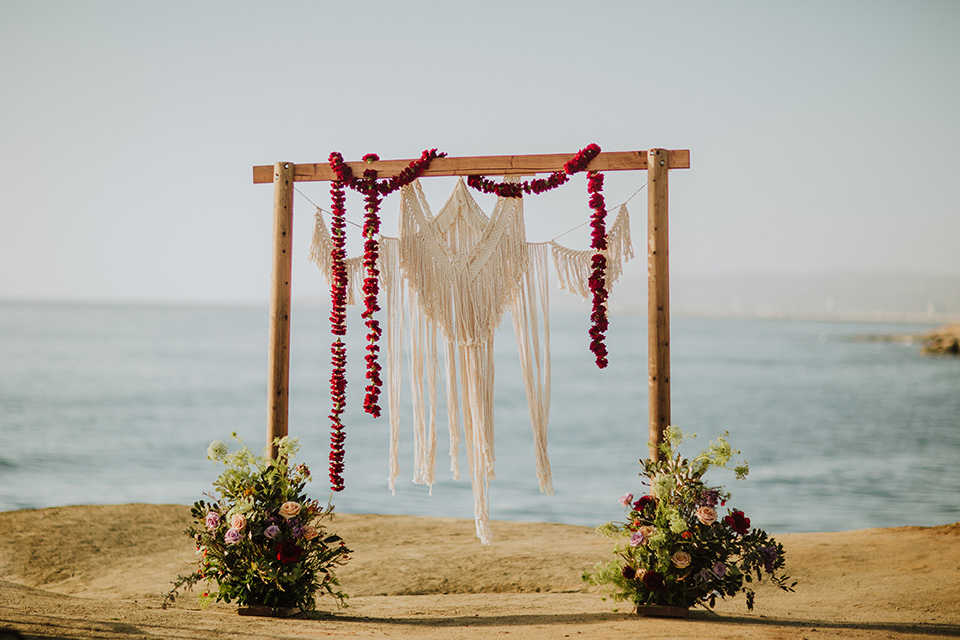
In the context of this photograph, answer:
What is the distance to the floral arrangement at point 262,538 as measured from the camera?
4020mm

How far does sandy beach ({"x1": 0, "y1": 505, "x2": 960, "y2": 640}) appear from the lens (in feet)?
12.3

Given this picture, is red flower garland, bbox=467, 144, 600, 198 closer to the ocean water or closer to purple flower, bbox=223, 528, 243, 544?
purple flower, bbox=223, 528, 243, 544

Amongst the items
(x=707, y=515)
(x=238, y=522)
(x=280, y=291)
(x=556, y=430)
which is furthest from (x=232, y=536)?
(x=556, y=430)

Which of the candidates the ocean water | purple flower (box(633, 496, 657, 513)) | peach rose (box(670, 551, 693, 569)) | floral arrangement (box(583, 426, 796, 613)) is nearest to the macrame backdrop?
purple flower (box(633, 496, 657, 513))

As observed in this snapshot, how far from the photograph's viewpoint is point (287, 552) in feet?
13.1

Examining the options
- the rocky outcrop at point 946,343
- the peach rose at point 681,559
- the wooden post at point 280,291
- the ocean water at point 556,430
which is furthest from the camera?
the rocky outcrop at point 946,343

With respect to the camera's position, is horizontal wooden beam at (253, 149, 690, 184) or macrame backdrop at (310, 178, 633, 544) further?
macrame backdrop at (310, 178, 633, 544)

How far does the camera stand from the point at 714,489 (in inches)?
156

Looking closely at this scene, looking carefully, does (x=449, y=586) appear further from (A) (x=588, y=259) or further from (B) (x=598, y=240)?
(B) (x=598, y=240)

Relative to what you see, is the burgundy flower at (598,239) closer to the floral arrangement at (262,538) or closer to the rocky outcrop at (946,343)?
the floral arrangement at (262,538)

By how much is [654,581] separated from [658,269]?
61.8 inches

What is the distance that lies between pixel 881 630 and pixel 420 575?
10.3 feet

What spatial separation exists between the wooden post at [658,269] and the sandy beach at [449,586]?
1.08 metres

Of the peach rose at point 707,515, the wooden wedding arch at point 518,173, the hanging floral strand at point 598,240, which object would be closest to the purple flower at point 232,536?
the wooden wedding arch at point 518,173
